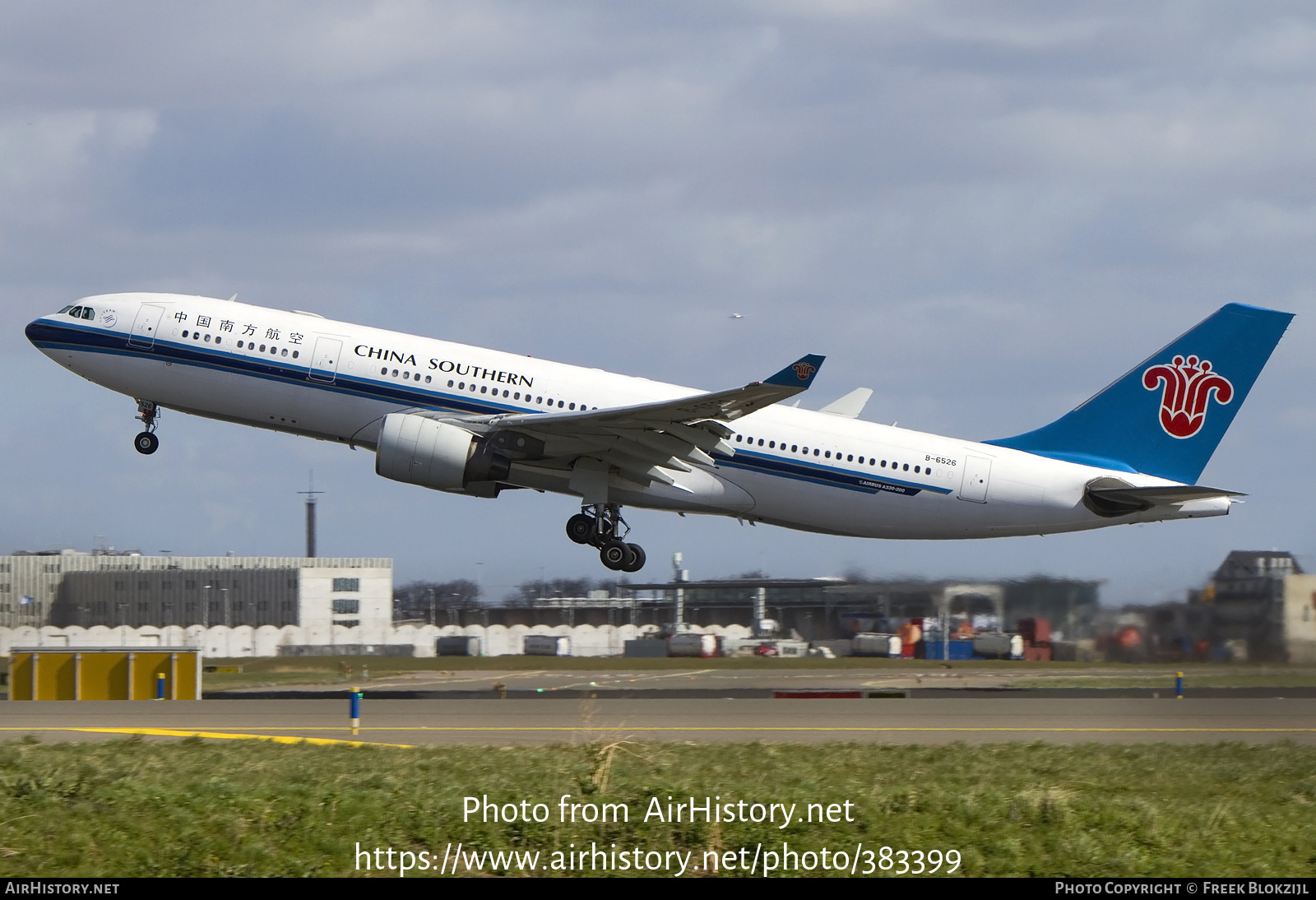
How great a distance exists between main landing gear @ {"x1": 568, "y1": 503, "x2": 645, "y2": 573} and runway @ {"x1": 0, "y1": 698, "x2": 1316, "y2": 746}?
5055 mm

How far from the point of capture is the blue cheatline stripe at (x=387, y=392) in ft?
98.8

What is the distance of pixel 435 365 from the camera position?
1190 inches

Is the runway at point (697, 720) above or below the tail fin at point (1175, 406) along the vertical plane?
below

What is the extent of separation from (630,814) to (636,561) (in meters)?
18.3

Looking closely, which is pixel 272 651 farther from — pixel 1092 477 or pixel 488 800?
pixel 488 800

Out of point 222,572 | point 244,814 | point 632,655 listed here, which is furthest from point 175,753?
point 222,572

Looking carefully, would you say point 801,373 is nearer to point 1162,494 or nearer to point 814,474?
point 814,474

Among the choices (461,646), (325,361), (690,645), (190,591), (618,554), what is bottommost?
(461,646)

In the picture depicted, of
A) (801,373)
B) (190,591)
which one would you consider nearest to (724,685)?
(801,373)


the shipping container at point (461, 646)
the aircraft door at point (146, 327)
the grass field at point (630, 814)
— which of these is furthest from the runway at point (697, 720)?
the shipping container at point (461, 646)

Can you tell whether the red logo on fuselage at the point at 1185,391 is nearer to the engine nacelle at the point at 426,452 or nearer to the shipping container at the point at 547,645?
the engine nacelle at the point at 426,452

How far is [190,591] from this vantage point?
56.8 meters

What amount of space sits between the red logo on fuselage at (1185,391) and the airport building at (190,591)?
31.2m

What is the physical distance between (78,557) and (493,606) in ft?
54.6
